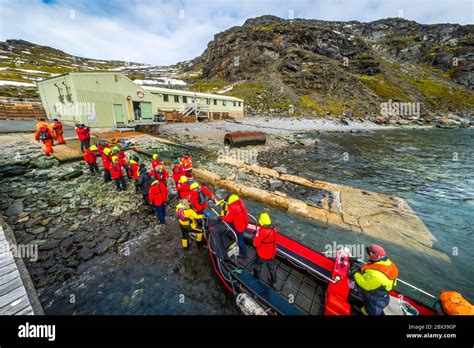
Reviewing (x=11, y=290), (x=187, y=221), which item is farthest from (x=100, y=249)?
(x=187, y=221)

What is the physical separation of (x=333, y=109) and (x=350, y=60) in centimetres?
4656

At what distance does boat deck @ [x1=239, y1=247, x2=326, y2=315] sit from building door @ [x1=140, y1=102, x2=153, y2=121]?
2649cm

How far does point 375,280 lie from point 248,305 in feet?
9.14

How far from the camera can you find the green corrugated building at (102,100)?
1977 cm

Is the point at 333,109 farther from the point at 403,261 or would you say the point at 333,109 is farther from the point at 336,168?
the point at 403,261

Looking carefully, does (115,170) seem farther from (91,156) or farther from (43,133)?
(43,133)

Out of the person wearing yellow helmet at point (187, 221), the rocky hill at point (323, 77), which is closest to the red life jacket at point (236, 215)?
the person wearing yellow helmet at point (187, 221)

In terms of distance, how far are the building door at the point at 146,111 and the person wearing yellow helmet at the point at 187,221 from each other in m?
24.2

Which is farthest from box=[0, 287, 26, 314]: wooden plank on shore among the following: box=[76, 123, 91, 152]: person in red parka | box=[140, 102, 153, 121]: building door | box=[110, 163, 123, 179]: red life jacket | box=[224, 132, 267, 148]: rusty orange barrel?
box=[140, 102, 153, 121]: building door

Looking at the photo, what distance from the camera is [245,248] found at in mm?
6281

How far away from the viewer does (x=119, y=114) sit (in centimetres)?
2275

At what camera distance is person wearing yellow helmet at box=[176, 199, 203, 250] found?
6.55 metres

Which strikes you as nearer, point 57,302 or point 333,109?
point 57,302
